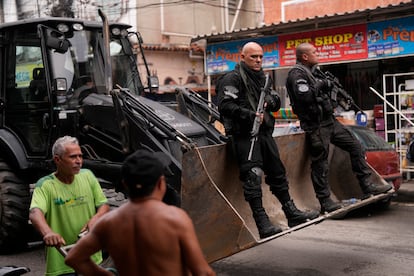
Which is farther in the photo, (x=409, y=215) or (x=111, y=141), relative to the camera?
(x=409, y=215)

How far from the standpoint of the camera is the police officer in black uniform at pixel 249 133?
5.47m

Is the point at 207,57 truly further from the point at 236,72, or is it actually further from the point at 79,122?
the point at 236,72

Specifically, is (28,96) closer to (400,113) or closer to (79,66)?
(79,66)

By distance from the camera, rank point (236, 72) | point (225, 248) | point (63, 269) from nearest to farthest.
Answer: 1. point (63, 269)
2. point (225, 248)
3. point (236, 72)

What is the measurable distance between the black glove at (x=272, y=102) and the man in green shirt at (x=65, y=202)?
2.25 metres

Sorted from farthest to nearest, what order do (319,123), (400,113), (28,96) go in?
(400,113), (28,96), (319,123)

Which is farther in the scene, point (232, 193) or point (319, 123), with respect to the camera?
point (319, 123)

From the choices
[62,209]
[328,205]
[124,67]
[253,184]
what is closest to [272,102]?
[253,184]

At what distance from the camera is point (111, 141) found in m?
6.82

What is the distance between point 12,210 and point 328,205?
12.9 ft

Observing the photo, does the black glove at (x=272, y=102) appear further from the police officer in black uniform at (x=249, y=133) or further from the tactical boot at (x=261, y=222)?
the tactical boot at (x=261, y=222)

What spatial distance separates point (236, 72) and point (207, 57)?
354 inches

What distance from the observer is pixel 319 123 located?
647 cm

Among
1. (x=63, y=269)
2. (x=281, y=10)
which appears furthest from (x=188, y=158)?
(x=281, y=10)
